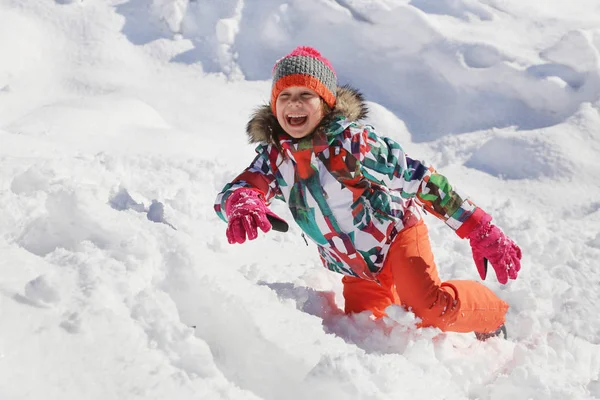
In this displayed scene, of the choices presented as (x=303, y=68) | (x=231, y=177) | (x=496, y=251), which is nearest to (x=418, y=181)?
(x=496, y=251)

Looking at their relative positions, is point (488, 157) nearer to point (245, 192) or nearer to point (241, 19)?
point (245, 192)

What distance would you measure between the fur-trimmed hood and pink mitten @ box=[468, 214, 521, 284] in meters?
0.71

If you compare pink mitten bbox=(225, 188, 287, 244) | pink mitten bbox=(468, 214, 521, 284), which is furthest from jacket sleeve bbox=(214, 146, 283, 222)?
pink mitten bbox=(468, 214, 521, 284)

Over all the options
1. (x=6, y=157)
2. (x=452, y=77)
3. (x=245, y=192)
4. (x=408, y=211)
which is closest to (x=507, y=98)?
(x=452, y=77)

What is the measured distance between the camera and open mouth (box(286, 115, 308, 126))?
7.39 ft

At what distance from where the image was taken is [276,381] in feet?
5.21

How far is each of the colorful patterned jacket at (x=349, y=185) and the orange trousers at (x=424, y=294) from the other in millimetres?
76

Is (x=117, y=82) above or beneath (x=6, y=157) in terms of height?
beneath

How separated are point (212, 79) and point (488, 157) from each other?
8.98 feet

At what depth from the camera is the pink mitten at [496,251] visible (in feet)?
6.89

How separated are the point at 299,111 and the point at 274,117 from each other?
0.52 feet

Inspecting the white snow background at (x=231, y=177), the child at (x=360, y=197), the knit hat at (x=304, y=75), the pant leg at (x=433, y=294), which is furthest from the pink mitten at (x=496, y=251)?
the knit hat at (x=304, y=75)

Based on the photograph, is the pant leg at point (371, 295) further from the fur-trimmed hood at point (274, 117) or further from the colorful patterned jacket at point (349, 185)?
the fur-trimmed hood at point (274, 117)

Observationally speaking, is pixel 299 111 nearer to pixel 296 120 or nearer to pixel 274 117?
pixel 296 120
